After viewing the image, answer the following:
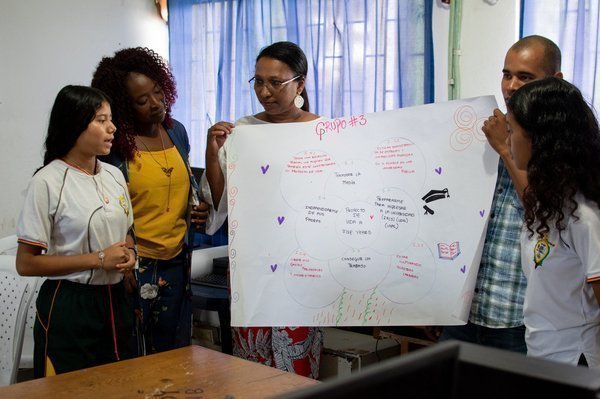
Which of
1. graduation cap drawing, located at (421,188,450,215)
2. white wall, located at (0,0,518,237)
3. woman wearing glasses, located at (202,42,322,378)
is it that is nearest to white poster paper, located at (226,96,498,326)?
graduation cap drawing, located at (421,188,450,215)

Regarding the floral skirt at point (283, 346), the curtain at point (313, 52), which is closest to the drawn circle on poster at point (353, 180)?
the floral skirt at point (283, 346)

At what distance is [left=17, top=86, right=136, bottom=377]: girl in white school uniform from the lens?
215 centimetres

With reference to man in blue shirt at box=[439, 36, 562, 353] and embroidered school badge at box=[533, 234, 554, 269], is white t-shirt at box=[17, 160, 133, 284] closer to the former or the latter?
man in blue shirt at box=[439, 36, 562, 353]

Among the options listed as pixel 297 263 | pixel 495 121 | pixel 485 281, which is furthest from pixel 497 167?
pixel 297 263

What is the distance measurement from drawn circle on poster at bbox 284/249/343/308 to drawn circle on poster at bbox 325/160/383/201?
24 cm

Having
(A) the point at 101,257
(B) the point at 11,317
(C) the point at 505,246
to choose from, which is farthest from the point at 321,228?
(B) the point at 11,317

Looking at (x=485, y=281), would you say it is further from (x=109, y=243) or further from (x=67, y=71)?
(x=67, y=71)

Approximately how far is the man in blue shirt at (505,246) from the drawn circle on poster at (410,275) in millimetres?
154

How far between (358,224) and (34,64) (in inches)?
106

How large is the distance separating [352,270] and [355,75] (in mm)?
1752

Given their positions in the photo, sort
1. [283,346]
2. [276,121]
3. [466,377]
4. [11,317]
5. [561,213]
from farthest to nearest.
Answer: [11,317] < [276,121] < [283,346] < [561,213] < [466,377]

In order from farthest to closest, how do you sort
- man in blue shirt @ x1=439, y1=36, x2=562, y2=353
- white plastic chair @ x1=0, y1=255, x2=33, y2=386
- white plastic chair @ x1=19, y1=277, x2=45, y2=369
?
white plastic chair @ x1=19, y1=277, x2=45, y2=369 < white plastic chair @ x1=0, y1=255, x2=33, y2=386 < man in blue shirt @ x1=439, y1=36, x2=562, y2=353

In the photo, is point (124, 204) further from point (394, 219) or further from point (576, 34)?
point (576, 34)

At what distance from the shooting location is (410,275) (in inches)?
86.3
